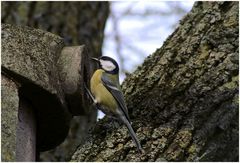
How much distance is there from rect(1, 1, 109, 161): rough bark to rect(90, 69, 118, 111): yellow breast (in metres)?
0.50

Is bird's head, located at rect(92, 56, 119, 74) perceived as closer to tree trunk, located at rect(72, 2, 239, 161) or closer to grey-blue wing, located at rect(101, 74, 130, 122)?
grey-blue wing, located at rect(101, 74, 130, 122)

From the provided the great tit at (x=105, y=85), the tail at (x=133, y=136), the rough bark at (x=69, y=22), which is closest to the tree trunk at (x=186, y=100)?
the tail at (x=133, y=136)

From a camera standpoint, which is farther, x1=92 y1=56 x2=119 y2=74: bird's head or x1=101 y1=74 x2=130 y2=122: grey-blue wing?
x1=92 y1=56 x2=119 y2=74: bird's head

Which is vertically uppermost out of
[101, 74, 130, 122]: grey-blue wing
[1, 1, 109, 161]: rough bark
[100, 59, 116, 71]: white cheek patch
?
[1, 1, 109, 161]: rough bark

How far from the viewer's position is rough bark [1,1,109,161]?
3.70 m

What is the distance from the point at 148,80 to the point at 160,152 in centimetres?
38

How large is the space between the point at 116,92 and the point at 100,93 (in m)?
0.29

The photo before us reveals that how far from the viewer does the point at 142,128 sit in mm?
2248

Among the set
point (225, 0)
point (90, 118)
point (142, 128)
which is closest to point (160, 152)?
point (142, 128)

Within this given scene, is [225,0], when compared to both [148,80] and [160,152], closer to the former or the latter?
[148,80]

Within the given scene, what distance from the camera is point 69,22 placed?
150 inches

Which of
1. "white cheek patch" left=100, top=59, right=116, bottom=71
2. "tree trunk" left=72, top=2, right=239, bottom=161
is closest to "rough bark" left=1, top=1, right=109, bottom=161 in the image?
"white cheek patch" left=100, top=59, right=116, bottom=71

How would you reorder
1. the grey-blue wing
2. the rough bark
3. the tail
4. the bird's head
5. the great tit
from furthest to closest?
the rough bark → the bird's head → the great tit → the grey-blue wing → the tail

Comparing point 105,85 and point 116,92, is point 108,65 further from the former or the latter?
point 116,92
